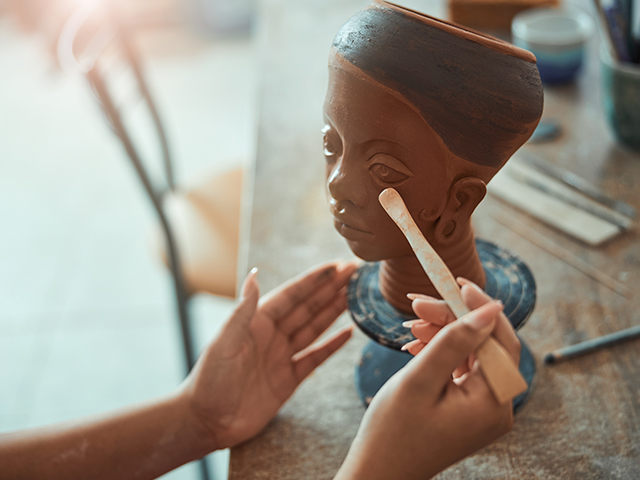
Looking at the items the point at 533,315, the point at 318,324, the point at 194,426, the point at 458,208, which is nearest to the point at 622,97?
the point at 533,315

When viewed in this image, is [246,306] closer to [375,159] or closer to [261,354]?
[261,354]

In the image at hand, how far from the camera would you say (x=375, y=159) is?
0.64 m

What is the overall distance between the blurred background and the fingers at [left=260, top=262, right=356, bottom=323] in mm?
609

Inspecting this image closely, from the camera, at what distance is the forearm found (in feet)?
2.31

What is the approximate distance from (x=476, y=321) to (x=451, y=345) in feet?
0.10

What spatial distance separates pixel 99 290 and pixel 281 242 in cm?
129

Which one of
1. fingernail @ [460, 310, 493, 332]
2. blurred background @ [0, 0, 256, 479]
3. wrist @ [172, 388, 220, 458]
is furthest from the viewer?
blurred background @ [0, 0, 256, 479]

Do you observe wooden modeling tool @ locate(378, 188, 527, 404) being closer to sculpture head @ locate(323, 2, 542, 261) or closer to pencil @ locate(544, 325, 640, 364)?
sculpture head @ locate(323, 2, 542, 261)

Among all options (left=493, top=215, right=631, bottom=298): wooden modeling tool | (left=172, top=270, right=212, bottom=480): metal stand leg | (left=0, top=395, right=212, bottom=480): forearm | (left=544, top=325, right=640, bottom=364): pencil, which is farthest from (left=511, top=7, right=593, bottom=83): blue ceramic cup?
(left=0, top=395, right=212, bottom=480): forearm

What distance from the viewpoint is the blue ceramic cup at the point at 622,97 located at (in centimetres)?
104

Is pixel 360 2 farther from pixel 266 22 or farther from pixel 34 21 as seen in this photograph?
pixel 34 21

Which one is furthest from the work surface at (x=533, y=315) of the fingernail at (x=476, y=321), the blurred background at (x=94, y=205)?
the blurred background at (x=94, y=205)

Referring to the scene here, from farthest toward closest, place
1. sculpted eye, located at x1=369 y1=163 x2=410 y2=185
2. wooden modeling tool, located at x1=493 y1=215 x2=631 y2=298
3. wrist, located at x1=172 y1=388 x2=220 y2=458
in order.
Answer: wooden modeling tool, located at x1=493 y1=215 x2=631 y2=298 → wrist, located at x1=172 y1=388 x2=220 y2=458 → sculpted eye, located at x1=369 y1=163 x2=410 y2=185

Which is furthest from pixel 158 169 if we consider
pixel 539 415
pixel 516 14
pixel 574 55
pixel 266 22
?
pixel 539 415
